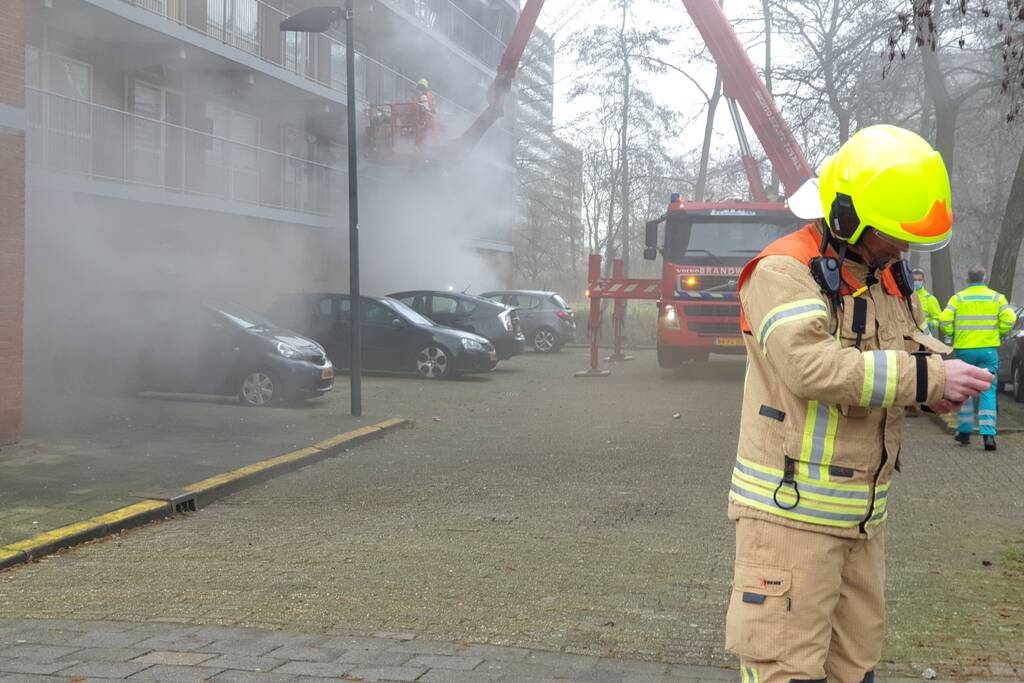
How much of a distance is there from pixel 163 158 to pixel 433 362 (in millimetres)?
5362

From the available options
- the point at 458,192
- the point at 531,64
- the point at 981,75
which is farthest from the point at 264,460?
the point at 531,64

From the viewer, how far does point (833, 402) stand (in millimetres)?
2791

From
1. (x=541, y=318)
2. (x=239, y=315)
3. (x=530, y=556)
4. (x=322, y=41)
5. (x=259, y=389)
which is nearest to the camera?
(x=530, y=556)

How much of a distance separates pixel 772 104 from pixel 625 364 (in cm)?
741

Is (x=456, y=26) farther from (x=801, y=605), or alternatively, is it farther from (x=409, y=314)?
(x=801, y=605)

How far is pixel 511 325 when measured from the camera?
883 inches

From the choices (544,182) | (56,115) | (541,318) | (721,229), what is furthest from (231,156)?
(544,182)

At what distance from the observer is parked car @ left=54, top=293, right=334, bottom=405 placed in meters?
14.8

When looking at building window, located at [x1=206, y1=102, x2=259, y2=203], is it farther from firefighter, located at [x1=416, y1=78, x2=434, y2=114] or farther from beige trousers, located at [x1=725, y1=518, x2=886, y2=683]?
beige trousers, located at [x1=725, y1=518, x2=886, y2=683]

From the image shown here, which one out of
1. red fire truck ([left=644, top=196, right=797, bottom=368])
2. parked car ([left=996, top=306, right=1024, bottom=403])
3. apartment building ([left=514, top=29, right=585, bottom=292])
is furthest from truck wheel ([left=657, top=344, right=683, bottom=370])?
apartment building ([left=514, top=29, right=585, bottom=292])

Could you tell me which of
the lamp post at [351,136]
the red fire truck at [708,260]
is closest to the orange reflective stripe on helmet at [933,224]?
the lamp post at [351,136]

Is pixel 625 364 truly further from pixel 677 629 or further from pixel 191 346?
pixel 677 629

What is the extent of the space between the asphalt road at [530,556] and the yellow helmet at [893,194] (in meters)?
2.42

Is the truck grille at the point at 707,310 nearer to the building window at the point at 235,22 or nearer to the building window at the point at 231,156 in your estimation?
the building window at the point at 231,156
